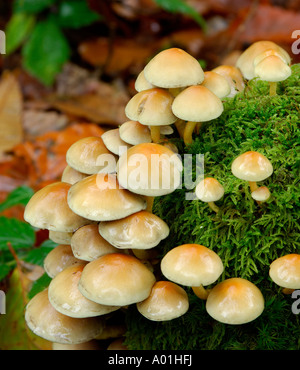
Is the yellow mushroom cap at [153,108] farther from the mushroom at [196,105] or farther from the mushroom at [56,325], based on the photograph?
the mushroom at [56,325]

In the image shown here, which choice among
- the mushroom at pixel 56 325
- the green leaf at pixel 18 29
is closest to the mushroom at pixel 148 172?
the mushroom at pixel 56 325

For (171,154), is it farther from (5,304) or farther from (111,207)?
(5,304)

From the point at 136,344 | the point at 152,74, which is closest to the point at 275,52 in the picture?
the point at 152,74

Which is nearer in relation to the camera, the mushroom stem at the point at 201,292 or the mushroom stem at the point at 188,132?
the mushroom stem at the point at 201,292

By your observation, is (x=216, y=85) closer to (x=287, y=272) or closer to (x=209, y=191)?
(x=209, y=191)

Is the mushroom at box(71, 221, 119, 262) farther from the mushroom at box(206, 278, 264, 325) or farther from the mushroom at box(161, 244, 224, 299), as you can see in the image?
the mushroom at box(206, 278, 264, 325)

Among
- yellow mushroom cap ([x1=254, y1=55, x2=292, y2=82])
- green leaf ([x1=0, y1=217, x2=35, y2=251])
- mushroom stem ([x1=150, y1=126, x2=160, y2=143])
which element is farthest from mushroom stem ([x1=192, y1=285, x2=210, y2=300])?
green leaf ([x1=0, y1=217, x2=35, y2=251])
